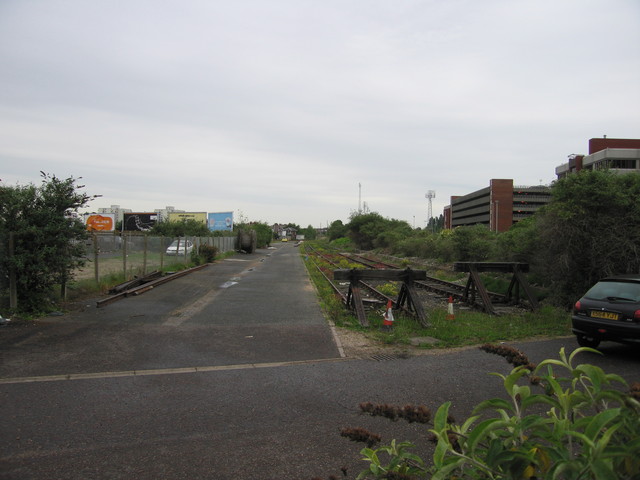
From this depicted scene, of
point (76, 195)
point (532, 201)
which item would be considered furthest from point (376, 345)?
point (532, 201)

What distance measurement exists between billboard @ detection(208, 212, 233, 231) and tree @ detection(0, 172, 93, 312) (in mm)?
67209

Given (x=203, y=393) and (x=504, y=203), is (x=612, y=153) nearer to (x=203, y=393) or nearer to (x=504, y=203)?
(x=504, y=203)

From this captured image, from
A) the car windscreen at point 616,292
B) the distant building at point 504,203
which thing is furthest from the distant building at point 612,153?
the car windscreen at point 616,292

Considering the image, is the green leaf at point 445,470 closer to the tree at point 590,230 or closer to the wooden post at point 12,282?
the tree at point 590,230

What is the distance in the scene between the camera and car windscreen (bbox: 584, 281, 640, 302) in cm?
702

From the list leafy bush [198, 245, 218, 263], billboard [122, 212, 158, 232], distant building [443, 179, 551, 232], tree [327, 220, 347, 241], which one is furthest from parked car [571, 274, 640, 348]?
distant building [443, 179, 551, 232]

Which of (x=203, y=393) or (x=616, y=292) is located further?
(x=616, y=292)

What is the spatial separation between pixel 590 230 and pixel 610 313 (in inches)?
174

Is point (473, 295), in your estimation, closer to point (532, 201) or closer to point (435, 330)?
point (435, 330)

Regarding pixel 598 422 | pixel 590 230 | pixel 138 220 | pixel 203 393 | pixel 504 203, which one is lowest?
pixel 203 393

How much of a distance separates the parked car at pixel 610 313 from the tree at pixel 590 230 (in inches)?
124

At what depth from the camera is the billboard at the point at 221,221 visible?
78250 millimetres

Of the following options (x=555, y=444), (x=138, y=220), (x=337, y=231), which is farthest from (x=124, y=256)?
(x=337, y=231)

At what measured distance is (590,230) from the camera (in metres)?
10.7
